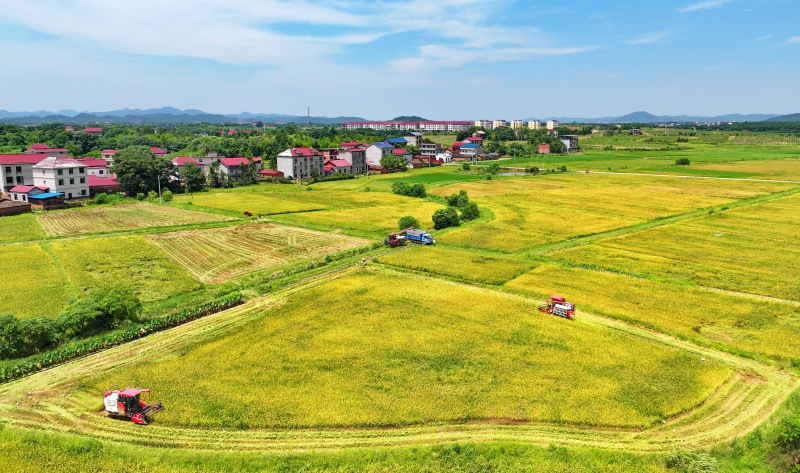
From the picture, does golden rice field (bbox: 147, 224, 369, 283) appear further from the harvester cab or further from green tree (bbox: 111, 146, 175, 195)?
green tree (bbox: 111, 146, 175, 195)

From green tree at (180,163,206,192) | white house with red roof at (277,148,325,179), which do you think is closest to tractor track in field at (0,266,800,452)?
green tree at (180,163,206,192)

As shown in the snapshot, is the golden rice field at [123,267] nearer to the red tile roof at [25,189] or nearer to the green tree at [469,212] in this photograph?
the red tile roof at [25,189]

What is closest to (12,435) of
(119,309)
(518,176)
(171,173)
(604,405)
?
(119,309)

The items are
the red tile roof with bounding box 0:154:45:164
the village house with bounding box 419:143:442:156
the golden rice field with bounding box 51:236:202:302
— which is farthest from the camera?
the village house with bounding box 419:143:442:156

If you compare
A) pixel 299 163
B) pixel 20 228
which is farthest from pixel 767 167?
pixel 20 228

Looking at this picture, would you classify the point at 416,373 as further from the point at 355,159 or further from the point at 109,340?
the point at 355,159

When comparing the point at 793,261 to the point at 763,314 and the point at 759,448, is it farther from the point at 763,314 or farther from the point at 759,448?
the point at 759,448

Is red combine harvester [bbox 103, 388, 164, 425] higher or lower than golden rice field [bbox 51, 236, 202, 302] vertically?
lower
